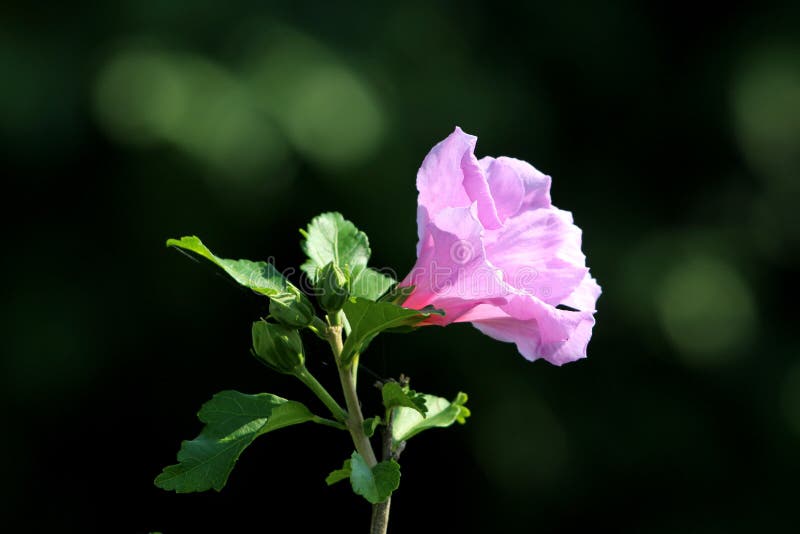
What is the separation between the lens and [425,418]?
0.72 m

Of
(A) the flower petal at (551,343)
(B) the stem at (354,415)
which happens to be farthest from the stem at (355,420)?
(A) the flower petal at (551,343)

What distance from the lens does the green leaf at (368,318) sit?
698 mm

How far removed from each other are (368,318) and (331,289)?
0.04 m

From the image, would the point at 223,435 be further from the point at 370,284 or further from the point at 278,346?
the point at 370,284

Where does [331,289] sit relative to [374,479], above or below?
above

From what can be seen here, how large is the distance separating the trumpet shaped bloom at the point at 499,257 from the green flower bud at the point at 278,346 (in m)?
0.11

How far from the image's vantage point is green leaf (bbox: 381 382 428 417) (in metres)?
0.68

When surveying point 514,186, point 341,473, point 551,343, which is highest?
point 514,186

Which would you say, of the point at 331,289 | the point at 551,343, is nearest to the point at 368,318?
the point at 331,289

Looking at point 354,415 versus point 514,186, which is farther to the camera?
point 514,186

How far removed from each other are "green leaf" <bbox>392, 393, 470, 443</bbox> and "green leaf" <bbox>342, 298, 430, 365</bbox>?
0.06 m

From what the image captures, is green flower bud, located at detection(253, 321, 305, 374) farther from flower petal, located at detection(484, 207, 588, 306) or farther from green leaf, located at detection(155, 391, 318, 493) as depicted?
flower petal, located at detection(484, 207, 588, 306)

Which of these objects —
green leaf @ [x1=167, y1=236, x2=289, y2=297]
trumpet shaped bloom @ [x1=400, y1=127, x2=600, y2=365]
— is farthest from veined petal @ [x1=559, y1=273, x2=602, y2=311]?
green leaf @ [x1=167, y1=236, x2=289, y2=297]

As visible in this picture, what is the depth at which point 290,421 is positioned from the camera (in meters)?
0.73
